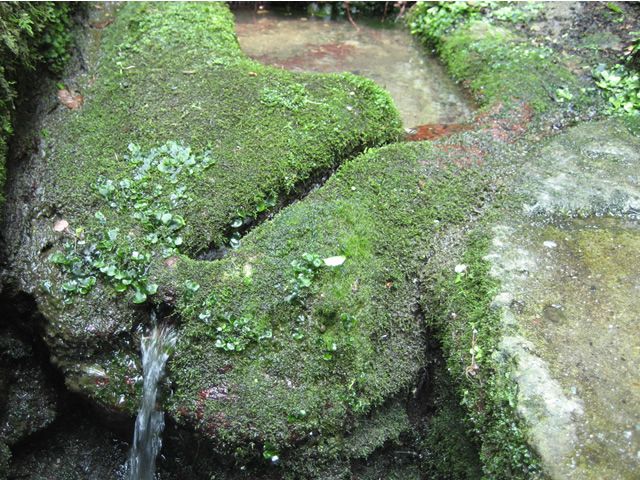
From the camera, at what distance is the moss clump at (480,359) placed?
8.77ft

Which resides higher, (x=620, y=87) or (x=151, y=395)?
(x=620, y=87)

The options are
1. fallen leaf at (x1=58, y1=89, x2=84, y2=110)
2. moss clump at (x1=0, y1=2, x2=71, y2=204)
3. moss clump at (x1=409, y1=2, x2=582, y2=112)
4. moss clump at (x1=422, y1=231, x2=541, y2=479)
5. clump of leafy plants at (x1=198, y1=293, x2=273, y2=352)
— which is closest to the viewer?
moss clump at (x1=422, y1=231, x2=541, y2=479)

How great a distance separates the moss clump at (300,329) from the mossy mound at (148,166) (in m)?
0.30

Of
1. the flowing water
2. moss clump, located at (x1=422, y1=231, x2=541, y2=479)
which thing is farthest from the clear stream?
moss clump, located at (x1=422, y1=231, x2=541, y2=479)

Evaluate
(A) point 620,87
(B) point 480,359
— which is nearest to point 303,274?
(B) point 480,359

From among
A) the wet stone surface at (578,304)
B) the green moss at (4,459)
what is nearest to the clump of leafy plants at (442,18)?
the wet stone surface at (578,304)

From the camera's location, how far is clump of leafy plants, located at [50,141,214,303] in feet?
10.7

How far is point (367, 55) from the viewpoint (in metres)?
5.77

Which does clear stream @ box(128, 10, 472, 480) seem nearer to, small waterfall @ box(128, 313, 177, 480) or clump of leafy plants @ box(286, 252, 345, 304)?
clump of leafy plants @ box(286, 252, 345, 304)

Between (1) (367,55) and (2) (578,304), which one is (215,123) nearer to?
(1) (367,55)

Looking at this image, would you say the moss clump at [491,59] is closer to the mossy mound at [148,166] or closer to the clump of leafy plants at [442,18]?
the clump of leafy plants at [442,18]

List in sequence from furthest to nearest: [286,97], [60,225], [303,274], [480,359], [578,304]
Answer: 1. [286,97]
2. [60,225]
3. [303,274]
4. [578,304]
5. [480,359]

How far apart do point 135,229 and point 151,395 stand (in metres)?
0.98

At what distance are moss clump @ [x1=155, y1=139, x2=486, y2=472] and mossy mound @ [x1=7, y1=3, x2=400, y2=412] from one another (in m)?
0.30
